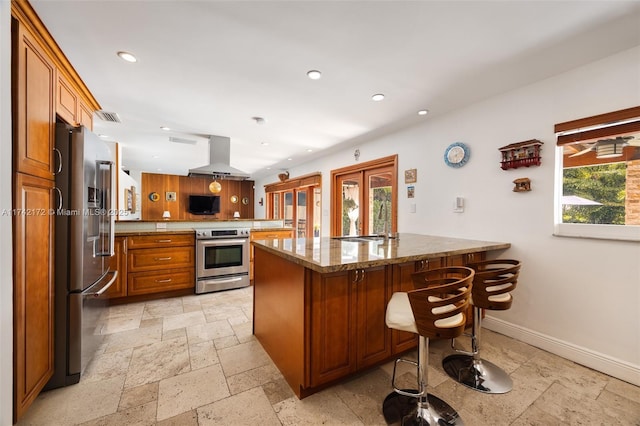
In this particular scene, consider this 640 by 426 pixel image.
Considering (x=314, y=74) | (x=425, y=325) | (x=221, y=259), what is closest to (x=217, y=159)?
(x=221, y=259)

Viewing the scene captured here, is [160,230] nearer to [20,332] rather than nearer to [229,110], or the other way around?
[229,110]

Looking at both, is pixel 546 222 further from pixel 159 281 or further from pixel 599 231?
pixel 159 281

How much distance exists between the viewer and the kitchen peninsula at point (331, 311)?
1.62 m

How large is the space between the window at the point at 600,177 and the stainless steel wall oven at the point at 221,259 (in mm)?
3834

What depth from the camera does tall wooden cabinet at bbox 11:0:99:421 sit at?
139 cm

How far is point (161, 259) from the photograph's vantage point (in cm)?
358

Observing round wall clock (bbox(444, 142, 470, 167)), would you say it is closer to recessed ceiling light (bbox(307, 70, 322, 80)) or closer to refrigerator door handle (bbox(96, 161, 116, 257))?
recessed ceiling light (bbox(307, 70, 322, 80))

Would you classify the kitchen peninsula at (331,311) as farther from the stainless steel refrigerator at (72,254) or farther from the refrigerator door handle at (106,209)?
Answer: the refrigerator door handle at (106,209)

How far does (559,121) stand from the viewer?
2207mm

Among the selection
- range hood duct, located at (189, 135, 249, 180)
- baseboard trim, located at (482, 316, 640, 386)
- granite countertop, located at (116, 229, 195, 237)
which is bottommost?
baseboard trim, located at (482, 316, 640, 386)

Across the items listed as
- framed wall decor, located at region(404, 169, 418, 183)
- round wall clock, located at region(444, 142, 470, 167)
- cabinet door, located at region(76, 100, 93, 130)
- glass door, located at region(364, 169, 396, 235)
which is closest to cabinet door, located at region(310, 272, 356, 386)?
round wall clock, located at region(444, 142, 470, 167)

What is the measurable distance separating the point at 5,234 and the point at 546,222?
12.1 feet

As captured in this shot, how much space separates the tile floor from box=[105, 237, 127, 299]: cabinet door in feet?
3.61

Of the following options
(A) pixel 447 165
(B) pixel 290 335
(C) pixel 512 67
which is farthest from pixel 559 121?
(B) pixel 290 335
